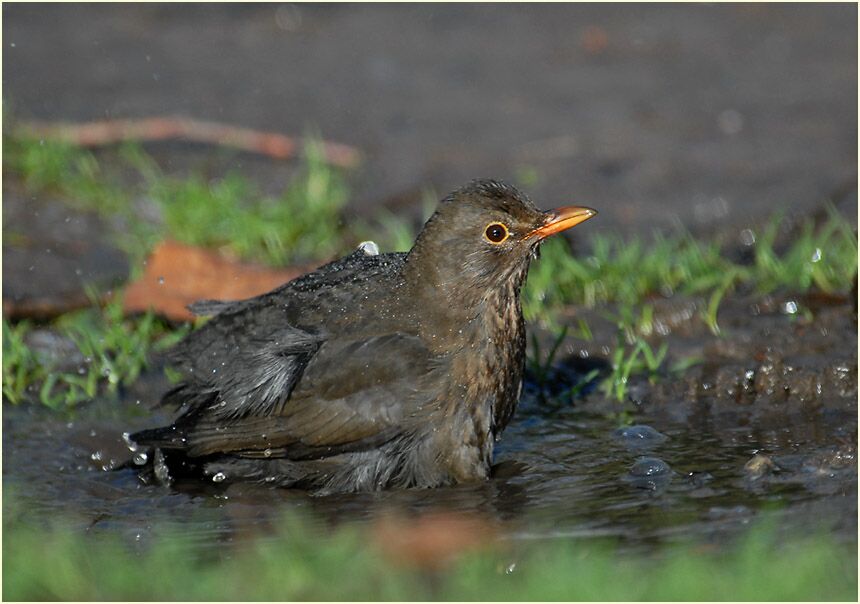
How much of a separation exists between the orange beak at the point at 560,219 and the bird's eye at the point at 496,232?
3.8 inches

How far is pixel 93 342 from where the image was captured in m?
6.36

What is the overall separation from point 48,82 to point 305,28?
81.7 inches

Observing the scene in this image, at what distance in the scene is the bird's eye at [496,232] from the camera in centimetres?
528

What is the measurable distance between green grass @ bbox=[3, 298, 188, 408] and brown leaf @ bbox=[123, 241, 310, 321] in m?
0.10

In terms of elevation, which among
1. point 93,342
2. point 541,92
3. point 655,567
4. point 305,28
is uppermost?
point 305,28

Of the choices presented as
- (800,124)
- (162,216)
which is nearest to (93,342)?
(162,216)

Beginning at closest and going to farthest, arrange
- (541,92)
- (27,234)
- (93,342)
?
1. (93,342)
2. (27,234)
3. (541,92)

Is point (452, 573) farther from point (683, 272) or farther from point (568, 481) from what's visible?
point (683, 272)

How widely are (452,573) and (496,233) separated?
1.69 metres

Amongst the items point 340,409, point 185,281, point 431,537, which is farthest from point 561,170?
point 431,537

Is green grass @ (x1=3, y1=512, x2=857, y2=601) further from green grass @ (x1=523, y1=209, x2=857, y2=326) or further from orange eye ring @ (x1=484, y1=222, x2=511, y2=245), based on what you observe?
green grass @ (x1=523, y1=209, x2=857, y2=326)

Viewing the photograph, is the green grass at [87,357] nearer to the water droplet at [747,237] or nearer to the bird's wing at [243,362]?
the bird's wing at [243,362]

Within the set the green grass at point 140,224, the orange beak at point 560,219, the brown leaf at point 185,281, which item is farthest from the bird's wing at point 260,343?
the brown leaf at point 185,281

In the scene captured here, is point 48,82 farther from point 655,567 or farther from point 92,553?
point 655,567
